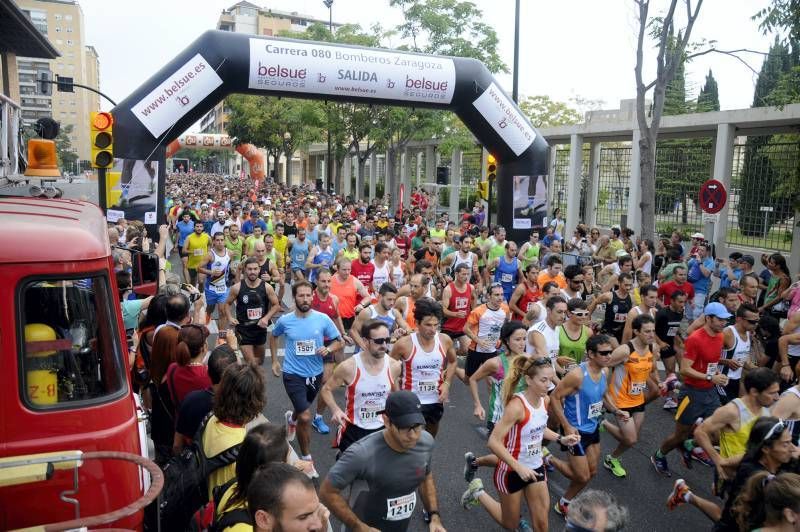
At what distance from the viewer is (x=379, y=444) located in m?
3.70

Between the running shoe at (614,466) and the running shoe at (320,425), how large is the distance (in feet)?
9.37

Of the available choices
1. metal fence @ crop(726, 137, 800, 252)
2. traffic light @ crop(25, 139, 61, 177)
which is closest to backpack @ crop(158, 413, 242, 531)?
traffic light @ crop(25, 139, 61, 177)

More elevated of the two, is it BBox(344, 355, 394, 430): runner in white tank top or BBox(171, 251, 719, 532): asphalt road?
BBox(344, 355, 394, 430): runner in white tank top

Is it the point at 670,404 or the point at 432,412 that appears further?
the point at 670,404

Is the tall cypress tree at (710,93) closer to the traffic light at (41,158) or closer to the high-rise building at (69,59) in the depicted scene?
the traffic light at (41,158)

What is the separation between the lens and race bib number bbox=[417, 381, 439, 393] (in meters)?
5.95

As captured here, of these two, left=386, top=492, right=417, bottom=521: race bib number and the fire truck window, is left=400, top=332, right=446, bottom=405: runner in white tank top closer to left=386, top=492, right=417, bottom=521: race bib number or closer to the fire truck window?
left=386, top=492, right=417, bottom=521: race bib number

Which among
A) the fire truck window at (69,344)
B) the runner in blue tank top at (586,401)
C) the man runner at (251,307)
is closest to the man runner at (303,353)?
the man runner at (251,307)

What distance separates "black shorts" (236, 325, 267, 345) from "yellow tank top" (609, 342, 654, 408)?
4070mm

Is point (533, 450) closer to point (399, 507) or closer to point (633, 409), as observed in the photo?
point (399, 507)

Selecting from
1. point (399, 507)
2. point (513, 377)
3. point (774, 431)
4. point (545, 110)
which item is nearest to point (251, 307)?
point (513, 377)

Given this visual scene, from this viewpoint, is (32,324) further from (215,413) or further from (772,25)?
(772,25)

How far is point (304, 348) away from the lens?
6.45m

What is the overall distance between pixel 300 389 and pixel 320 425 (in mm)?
1043
